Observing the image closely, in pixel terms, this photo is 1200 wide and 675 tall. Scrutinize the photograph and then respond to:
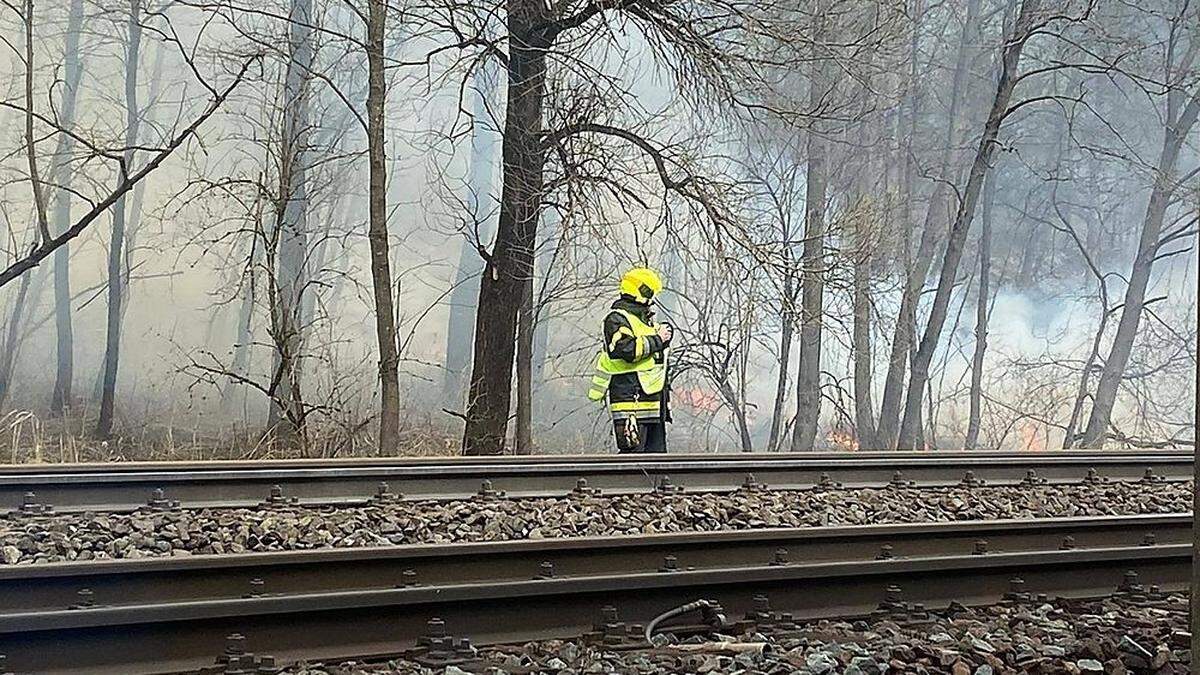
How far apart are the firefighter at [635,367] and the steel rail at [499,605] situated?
14.6ft

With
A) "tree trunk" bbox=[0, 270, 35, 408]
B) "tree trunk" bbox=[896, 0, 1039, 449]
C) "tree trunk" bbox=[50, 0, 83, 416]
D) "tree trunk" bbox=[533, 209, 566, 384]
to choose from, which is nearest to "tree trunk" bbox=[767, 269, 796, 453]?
"tree trunk" bbox=[896, 0, 1039, 449]

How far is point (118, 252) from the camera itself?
15664mm

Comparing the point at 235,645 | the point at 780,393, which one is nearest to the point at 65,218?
the point at 780,393

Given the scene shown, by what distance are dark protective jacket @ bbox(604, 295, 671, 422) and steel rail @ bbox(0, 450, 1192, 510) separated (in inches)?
64.9

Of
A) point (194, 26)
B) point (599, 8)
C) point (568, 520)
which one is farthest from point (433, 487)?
point (194, 26)

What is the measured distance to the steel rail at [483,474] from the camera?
6.32 m

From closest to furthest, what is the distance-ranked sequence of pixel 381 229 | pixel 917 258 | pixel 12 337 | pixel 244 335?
1. pixel 381 229
2. pixel 12 337
3. pixel 244 335
4. pixel 917 258

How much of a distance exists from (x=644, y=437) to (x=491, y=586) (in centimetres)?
580

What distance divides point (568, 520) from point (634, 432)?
139 inches

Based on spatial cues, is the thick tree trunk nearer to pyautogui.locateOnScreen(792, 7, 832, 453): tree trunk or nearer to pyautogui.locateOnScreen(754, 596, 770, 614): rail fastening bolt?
pyautogui.locateOnScreen(792, 7, 832, 453): tree trunk

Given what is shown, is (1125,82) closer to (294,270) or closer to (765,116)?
(765,116)

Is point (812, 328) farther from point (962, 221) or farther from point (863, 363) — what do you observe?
point (962, 221)

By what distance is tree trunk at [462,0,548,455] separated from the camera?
12.0 meters

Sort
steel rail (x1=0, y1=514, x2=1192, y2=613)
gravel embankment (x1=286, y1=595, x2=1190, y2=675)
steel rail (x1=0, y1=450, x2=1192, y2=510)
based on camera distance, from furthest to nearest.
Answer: steel rail (x1=0, y1=450, x2=1192, y2=510), steel rail (x1=0, y1=514, x2=1192, y2=613), gravel embankment (x1=286, y1=595, x2=1190, y2=675)
